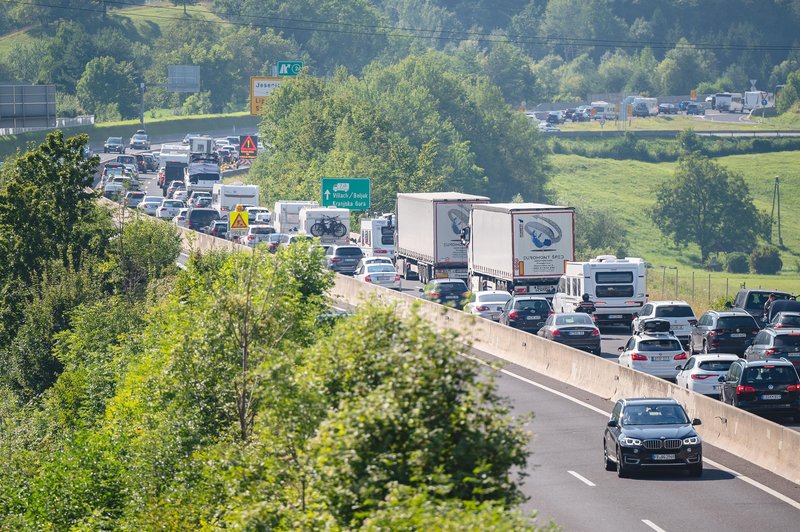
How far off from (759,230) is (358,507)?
436ft

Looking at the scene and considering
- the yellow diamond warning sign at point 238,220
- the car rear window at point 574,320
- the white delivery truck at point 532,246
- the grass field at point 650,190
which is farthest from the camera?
the grass field at point 650,190

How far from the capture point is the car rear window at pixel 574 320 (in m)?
42.0

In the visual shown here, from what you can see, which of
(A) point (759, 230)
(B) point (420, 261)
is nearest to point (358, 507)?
(B) point (420, 261)

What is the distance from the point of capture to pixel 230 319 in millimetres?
20000

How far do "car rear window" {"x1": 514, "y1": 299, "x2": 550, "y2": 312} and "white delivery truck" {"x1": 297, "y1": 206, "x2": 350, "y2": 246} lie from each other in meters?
24.4

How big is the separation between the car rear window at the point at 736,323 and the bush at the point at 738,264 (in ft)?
303

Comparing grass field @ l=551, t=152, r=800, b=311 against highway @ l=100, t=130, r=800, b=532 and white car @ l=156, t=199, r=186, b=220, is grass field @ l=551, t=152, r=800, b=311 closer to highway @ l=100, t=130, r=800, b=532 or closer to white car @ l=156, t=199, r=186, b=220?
white car @ l=156, t=199, r=186, b=220

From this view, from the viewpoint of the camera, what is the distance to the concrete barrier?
2566cm

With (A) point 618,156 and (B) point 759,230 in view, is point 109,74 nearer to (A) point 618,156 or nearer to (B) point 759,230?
(A) point 618,156

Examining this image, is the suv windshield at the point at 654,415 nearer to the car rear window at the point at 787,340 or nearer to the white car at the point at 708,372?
the white car at the point at 708,372

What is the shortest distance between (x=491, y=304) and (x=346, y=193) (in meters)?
29.3

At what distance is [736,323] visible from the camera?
131 feet

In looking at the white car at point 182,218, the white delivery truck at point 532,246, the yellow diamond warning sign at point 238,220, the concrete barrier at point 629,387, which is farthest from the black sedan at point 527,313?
the white car at point 182,218

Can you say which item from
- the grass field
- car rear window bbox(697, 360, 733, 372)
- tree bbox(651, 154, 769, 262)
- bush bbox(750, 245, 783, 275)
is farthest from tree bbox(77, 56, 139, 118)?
car rear window bbox(697, 360, 733, 372)
